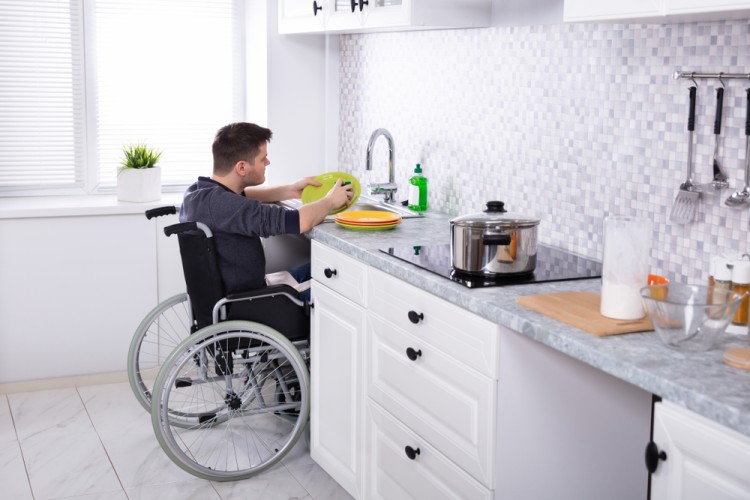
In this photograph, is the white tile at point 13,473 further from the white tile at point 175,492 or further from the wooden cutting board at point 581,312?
the wooden cutting board at point 581,312

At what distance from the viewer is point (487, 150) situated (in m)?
3.15

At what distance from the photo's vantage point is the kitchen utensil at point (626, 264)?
1.92 m

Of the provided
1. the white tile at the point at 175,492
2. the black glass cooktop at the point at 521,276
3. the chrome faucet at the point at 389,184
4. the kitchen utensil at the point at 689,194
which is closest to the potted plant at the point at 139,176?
Answer: the chrome faucet at the point at 389,184

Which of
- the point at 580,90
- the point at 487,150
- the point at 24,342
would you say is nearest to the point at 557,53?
the point at 580,90

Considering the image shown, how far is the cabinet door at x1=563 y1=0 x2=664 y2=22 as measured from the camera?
1897mm

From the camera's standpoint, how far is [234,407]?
314 centimetres

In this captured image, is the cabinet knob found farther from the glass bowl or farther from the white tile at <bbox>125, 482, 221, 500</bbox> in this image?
the white tile at <bbox>125, 482, 221, 500</bbox>

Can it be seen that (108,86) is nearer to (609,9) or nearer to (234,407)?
(234,407)

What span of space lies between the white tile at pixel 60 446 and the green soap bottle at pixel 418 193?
1.45 m

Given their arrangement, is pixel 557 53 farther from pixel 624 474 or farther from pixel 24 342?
pixel 24 342

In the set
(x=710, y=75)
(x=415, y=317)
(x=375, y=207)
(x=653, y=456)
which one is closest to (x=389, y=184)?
(x=375, y=207)

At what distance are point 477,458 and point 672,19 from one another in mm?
1097

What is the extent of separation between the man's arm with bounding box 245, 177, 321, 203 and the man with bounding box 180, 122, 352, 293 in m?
0.24

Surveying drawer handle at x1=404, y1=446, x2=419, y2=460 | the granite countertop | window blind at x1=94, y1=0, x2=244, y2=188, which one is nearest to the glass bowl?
the granite countertop
